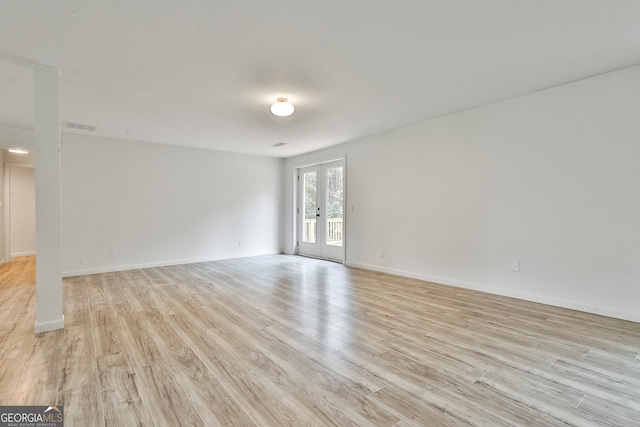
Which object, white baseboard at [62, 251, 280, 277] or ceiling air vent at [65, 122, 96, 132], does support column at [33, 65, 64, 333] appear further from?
white baseboard at [62, 251, 280, 277]

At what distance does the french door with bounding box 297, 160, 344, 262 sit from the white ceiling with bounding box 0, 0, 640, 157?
2.30m

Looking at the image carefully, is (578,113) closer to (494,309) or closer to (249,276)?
(494,309)

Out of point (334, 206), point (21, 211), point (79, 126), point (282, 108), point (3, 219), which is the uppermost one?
point (79, 126)

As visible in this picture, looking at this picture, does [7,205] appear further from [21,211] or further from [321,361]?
[321,361]

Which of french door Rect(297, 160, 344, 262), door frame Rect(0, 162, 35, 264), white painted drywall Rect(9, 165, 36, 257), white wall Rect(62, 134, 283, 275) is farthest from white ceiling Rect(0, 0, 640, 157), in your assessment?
white painted drywall Rect(9, 165, 36, 257)

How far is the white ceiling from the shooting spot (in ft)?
6.52

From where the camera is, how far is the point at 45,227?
2.62 metres

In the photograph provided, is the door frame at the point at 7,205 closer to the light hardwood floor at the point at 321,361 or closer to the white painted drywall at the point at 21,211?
the white painted drywall at the point at 21,211

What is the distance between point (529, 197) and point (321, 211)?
398 cm

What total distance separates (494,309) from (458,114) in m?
2.59

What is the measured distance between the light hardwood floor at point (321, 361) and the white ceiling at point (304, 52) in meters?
2.43
